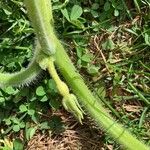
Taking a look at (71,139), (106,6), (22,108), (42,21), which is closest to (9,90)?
(22,108)

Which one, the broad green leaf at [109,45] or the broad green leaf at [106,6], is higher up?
the broad green leaf at [106,6]

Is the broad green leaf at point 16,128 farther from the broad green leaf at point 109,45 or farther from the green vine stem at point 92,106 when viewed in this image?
the broad green leaf at point 109,45

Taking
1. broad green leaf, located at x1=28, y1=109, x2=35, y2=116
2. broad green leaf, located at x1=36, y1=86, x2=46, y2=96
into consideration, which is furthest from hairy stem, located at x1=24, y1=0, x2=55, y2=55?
broad green leaf, located at x1=28, y1=109, x2=35, y2=116

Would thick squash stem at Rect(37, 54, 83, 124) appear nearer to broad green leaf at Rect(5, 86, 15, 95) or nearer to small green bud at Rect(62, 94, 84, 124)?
small green bud at Rect(62, 94, 84, 124)

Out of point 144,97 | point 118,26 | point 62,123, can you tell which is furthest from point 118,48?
point 62,123

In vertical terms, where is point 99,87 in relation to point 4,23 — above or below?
below

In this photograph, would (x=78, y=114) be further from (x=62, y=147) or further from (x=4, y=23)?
(x=4, y=23)

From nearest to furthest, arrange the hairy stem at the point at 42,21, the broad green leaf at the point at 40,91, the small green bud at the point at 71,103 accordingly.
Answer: the hairy stem at the point at 42,21 < the small green bud at the point at 71,103 < the broad green leaf at the point at 40,91

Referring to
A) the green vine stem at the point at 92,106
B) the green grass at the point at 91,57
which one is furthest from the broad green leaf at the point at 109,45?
the green vine stem at the point at 92,106

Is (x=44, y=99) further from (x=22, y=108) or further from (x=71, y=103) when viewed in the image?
(x=71, y=103)
